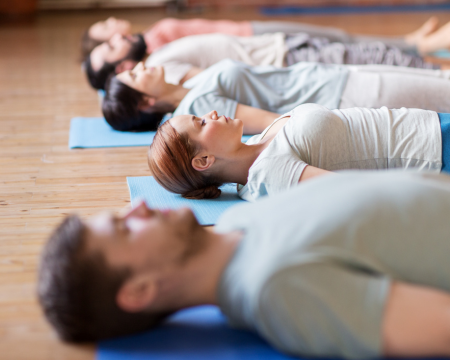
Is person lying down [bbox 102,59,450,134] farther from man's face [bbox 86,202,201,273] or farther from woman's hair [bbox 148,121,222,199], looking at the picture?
man's face [bbox 86,202,201,273]

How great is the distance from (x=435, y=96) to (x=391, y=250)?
1.63 meters

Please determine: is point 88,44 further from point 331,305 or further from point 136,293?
point 331,305

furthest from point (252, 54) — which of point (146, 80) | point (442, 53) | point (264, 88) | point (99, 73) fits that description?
point (442, 53)

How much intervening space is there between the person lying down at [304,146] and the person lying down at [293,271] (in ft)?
1.92

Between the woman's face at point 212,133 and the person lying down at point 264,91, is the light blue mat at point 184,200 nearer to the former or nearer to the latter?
the woman's face at point 212,133

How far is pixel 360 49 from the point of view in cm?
320

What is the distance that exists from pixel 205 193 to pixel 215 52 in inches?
58.9

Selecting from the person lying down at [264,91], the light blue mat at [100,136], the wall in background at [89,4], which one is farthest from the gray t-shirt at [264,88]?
the wall in background at [89,4]

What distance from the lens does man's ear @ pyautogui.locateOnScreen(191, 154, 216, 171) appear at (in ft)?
5.95

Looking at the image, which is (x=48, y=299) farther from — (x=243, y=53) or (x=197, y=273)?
(x=243, y=53)

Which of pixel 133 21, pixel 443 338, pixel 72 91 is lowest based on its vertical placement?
pixel 133 21

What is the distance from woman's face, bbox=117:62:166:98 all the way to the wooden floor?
0.30 metres

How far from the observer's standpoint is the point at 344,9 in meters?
8.02

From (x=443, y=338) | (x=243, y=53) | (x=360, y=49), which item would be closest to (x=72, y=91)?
(x=243, y=53)
